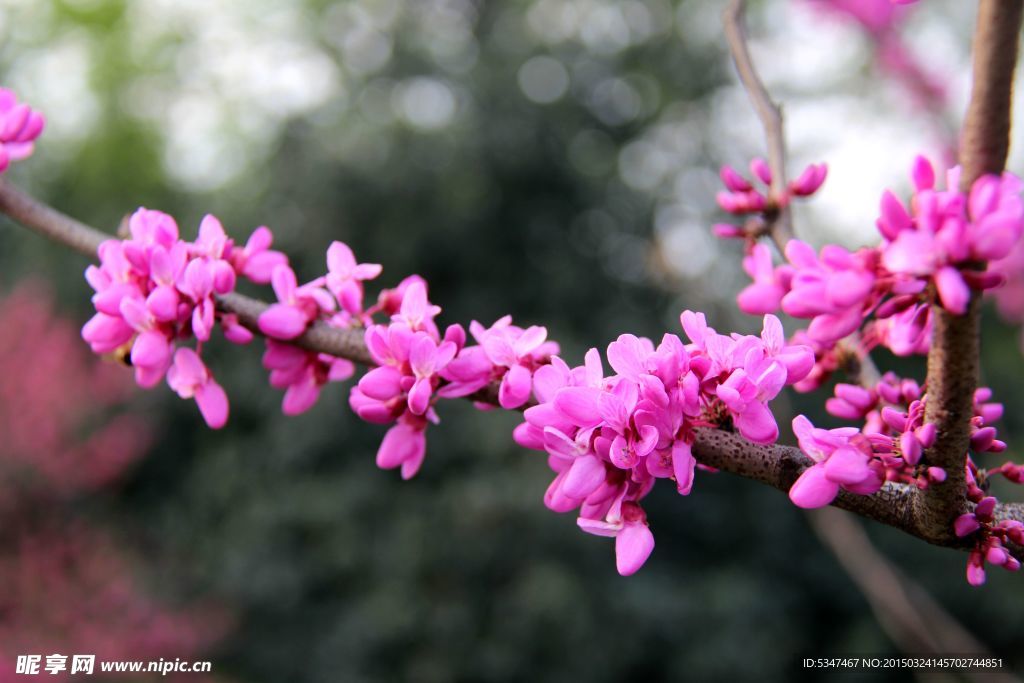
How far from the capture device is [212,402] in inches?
35.0

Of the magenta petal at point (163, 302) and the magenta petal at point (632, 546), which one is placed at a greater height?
the magenta petal at point (163, 302)

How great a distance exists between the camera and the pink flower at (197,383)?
87 cm

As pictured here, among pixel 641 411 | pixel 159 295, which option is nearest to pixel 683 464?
pixel 641 411

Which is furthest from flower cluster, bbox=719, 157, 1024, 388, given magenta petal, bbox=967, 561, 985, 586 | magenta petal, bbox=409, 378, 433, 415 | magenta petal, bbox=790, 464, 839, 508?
magenta petal, bbox=409, 378, 433, 415

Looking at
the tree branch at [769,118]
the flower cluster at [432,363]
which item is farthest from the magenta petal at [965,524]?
the tree branch at [769,118]

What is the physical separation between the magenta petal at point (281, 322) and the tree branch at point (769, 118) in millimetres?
635

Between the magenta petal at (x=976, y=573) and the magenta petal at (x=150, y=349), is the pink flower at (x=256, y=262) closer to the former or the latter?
the magenta petal at (x=150, y=349)

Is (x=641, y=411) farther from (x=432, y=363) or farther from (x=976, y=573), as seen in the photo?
(x=976, y=573)

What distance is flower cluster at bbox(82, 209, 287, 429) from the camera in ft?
2.59

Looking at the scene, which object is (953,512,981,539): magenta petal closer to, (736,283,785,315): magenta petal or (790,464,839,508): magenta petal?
(790,464,839,508): magenta petal

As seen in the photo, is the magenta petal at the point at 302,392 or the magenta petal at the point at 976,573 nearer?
the magenta petal at the point at 976,573

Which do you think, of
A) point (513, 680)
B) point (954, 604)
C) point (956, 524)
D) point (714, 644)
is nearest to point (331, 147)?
point (513, 680)

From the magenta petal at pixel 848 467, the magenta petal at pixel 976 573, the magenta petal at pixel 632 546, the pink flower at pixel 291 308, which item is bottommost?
the magenta petal at pixel 632 546

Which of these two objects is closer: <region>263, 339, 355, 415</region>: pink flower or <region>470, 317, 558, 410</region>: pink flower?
<region>470, 317, 558, 410</region>: pink flower
